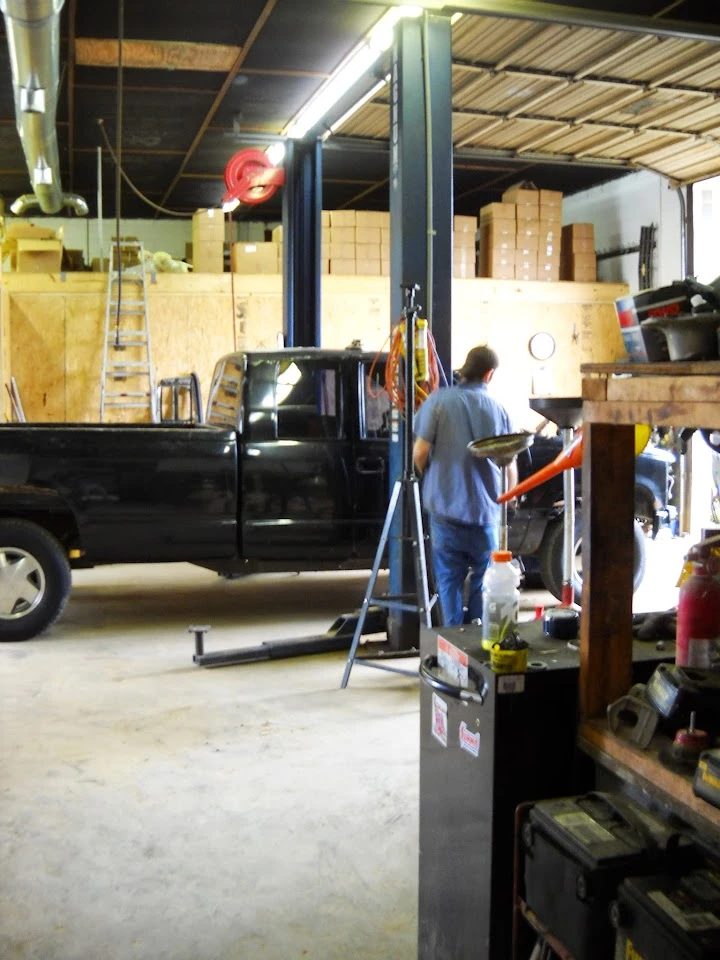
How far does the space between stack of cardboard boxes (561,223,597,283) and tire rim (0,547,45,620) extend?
8508 mm

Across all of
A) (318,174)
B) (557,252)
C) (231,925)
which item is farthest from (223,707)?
(557,252)

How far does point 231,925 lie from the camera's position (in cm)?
306

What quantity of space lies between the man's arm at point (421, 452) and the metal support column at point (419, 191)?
1.84 feet

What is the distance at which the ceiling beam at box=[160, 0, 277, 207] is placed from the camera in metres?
7.12

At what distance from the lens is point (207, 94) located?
923 cm

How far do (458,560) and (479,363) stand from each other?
1.07 meters

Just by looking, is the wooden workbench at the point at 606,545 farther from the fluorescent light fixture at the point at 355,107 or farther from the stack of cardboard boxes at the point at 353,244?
the stack of cardboard boxes at the point at 353,244

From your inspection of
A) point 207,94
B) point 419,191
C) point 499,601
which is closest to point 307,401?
point 419,191

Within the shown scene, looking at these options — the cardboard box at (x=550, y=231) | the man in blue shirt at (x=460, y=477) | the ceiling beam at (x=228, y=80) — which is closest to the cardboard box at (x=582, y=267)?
the cardboard box at (x=550, y=231)

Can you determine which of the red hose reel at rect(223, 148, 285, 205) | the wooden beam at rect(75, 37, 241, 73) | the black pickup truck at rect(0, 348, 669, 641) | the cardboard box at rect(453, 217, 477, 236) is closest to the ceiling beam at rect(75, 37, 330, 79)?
the wooden beam at rect(75, 37, 241, 73)

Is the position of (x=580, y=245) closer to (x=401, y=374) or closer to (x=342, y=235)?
(x=342, y=235)

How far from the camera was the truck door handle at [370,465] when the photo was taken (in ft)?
22.6

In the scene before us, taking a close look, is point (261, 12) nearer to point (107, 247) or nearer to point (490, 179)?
point (490, 179)

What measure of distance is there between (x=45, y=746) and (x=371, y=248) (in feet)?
28.5
